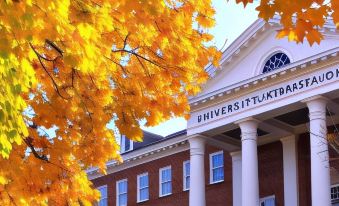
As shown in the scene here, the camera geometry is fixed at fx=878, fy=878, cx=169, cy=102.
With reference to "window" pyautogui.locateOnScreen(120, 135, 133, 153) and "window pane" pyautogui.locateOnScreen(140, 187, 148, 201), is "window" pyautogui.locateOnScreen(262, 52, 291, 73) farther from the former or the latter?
"window" pyautogui.locateOnScreen(120, 135, 133, 153)

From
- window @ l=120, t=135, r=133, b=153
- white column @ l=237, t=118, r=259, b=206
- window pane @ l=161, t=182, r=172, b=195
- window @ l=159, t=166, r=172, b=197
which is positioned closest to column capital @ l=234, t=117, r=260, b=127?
white column @ l=237, t=118, r=259, b=206

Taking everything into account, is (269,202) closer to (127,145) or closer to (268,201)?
(268,201)

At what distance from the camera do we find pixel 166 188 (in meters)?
47.2

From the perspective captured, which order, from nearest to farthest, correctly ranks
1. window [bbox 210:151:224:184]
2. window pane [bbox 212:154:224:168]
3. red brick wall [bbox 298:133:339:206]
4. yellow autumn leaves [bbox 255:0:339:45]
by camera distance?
yellow autumn leaves [bbox 255:0:339:45], red brick wall [bbox 298:133:339:206], window [bbox 210:151:224:184], window pane [bbox 212:154:224:168]

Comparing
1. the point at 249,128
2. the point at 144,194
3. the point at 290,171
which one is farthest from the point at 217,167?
the point at 249,128

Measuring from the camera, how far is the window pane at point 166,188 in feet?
154

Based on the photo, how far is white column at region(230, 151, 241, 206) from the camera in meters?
41.7

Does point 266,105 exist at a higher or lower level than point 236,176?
higher

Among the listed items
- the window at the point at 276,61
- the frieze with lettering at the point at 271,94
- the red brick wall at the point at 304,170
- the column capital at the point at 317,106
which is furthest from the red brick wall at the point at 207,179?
the column capital at the point at 317,106

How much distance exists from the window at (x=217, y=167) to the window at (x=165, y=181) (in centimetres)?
356

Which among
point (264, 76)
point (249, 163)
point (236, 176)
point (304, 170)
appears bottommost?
point (249, 163)

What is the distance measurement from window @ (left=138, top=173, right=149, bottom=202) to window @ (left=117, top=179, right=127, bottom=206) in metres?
1.32

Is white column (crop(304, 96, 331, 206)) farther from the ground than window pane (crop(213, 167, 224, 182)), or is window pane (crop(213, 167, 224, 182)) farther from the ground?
window pane (crop(213, 167, 224, 182))

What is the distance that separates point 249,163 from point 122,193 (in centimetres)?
1507
